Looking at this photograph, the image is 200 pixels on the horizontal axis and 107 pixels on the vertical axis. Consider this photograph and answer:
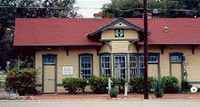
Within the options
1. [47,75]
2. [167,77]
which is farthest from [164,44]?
[47,75]

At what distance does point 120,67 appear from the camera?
46500 mm

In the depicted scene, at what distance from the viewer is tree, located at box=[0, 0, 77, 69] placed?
69.1 meters

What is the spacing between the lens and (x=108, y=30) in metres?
46.3

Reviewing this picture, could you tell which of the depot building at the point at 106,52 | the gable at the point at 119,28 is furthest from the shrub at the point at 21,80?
the gable at the point at 119,28

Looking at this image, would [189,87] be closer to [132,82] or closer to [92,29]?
[132,82]

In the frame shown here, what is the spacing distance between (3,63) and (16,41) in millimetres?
28999

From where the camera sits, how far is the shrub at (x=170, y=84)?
4566cm

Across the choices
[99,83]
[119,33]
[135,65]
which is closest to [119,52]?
[119,33]

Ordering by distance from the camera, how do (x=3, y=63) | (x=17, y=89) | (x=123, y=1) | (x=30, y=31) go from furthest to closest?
(x=123, y=1), (x=3, y=63), (x=30, y=31), (x=17, y=89)

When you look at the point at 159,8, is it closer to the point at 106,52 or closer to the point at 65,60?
the point at 106,52

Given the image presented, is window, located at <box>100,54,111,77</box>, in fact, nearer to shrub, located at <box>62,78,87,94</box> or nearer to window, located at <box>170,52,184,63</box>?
shrub, located at <box>62,78,87,94</box>

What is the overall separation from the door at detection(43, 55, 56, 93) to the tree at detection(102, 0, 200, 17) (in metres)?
28.7

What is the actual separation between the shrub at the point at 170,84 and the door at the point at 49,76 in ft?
26.1

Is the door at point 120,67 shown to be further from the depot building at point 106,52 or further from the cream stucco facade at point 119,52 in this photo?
the cream stucco facade at point 119,52
